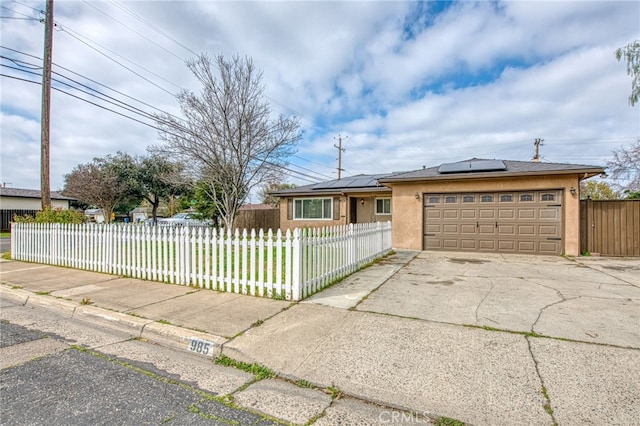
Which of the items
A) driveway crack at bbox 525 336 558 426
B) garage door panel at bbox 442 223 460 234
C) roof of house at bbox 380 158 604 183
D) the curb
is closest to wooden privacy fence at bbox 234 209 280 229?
roof of house at bbox 380 158 604 183

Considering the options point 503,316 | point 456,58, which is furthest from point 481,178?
point 503,316

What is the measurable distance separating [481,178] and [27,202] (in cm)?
3849

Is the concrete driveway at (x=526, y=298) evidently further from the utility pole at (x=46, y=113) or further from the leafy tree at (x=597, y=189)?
the leafy tree at (x=597, y=189)

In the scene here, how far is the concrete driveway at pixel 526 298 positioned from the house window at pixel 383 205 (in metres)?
8.42

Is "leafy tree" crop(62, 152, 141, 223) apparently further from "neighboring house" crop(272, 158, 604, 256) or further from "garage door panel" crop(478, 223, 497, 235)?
"garage door panel" crop(478, 223, 497, 235)

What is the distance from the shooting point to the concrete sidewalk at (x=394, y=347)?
2422 mm

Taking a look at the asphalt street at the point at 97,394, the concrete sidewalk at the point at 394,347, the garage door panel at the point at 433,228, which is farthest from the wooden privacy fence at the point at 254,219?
the asphalt street at the point at 97,394

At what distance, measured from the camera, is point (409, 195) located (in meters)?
12.3

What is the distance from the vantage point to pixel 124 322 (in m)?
4.15

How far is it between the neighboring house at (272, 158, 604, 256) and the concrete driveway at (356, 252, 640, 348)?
213 centimetres

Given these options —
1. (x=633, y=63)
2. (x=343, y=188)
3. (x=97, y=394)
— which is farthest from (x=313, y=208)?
(x=97, y=394)

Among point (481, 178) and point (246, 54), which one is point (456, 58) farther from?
point (246, 54)

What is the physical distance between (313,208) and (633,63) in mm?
13505

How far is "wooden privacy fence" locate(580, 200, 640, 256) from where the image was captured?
1012 centimetres
